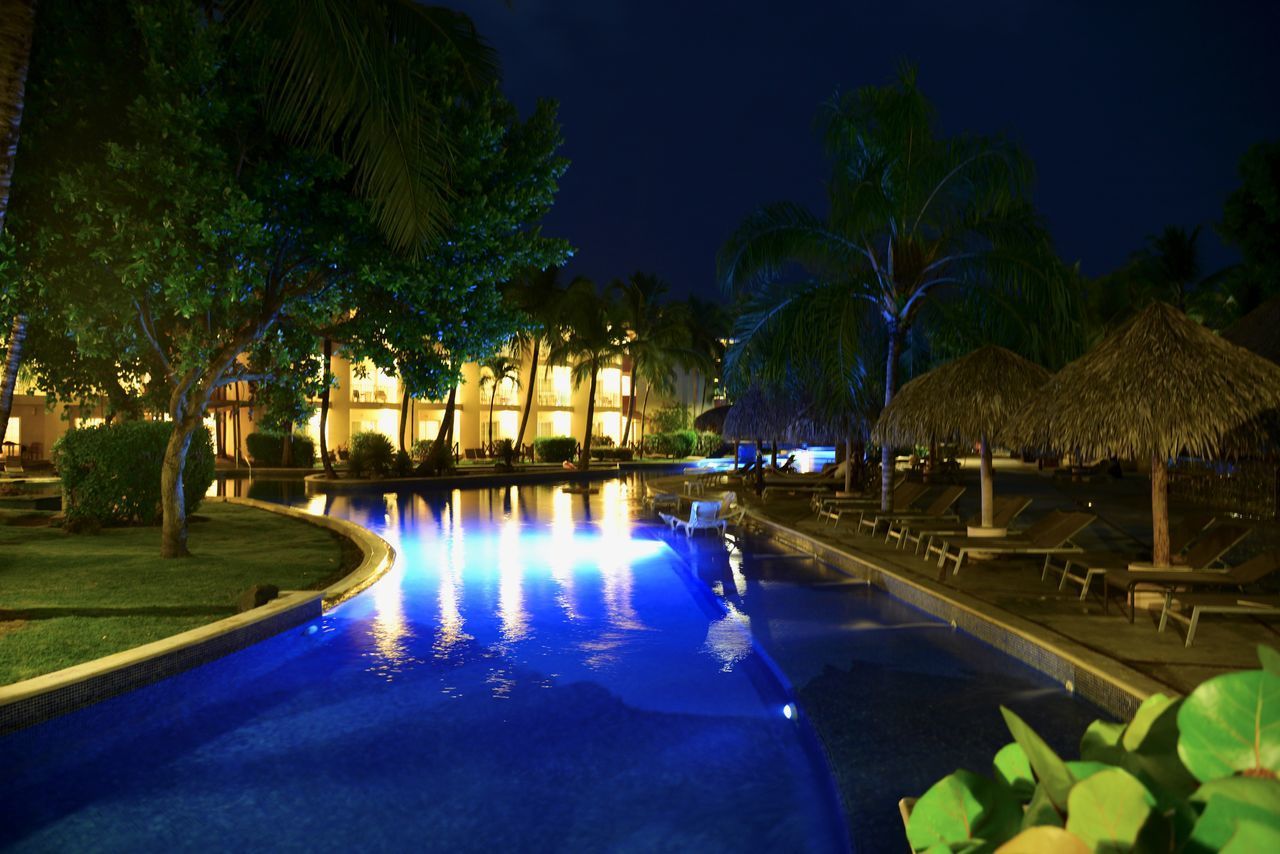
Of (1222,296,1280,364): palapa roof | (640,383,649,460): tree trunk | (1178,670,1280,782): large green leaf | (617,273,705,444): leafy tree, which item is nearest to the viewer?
(1178,670,1280,782): large green leaf

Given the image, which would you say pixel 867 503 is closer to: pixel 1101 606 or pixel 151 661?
pixel 1101 606

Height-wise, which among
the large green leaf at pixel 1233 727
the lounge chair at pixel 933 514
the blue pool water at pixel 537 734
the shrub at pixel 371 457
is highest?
the shrub at pixel 371 457

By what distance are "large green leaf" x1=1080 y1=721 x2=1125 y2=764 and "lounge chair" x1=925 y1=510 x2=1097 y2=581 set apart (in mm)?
9134

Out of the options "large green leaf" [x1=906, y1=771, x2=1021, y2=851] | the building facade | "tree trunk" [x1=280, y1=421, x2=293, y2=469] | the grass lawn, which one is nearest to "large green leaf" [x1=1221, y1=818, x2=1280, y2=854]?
"large green leaf" [x1=906, y1=771, x2=1021, y2=851]

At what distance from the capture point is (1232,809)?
763 millimetres

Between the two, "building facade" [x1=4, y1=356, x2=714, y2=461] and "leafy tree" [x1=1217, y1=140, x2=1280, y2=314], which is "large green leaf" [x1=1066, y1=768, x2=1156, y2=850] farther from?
"building facade" [x1=4, y1=356, x2=714, y2=461]

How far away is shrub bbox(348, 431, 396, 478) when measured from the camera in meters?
28.0

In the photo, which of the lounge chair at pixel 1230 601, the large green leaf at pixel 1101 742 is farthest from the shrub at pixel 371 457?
the large green leaf at pixel 1101 742

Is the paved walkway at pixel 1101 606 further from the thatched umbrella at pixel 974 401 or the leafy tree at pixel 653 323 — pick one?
the leafy tree at pixel 653 323

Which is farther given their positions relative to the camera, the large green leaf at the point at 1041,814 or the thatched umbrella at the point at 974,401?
the thatched umbrella at the point at 974,401

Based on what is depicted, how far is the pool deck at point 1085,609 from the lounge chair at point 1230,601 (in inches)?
6.0

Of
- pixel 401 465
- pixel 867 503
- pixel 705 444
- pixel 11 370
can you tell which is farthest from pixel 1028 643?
pixel 705 444

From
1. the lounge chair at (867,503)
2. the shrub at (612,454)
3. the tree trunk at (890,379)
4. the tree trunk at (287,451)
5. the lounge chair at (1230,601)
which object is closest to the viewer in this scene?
the lounge chair at (1230,601)

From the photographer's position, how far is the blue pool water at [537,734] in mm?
4785
